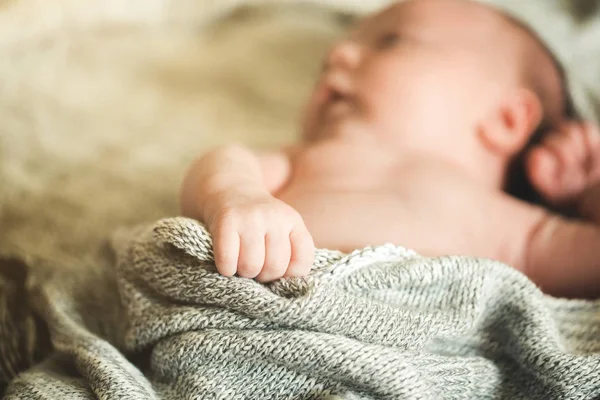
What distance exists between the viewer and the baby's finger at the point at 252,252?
1.95 ft

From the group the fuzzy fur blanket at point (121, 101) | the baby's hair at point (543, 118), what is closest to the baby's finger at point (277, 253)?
the fuzzy fur blanket at point (121, 101)

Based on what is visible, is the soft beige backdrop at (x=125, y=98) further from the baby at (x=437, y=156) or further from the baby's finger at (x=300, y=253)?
the baby's finger at (x=300, y=253)

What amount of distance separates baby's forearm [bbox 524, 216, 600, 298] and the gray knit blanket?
11cm

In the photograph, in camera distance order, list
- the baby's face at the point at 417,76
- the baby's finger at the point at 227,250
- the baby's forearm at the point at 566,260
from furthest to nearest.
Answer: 1. the baby's face at the point at 417,76
2. the baby's forearm at the point at 566,260
3. the baby's finger at the point at 227,250

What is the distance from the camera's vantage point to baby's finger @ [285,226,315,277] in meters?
0.61

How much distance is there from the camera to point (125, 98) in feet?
4.12

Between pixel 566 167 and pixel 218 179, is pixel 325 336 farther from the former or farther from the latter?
pixel 566 167

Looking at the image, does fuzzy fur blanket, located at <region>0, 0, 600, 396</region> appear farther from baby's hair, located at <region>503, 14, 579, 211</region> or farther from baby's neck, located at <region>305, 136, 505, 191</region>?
baby's neck, located at <region>305, 136, 505, 191</region>

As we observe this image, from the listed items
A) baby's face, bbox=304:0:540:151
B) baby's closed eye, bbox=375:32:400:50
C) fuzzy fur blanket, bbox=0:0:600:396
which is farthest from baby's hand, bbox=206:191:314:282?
baby's closed eye, bbox=375:32:400:50

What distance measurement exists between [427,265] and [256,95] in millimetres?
768

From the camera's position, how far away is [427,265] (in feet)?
2.20

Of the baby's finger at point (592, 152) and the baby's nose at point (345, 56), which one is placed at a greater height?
→ the baby's nose at point (345, 56)

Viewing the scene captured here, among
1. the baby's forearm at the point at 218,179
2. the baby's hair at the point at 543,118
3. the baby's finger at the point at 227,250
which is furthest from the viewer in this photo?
the baby's hair at the point at 543,118

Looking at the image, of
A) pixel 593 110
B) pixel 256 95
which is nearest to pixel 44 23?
pixel 256 95
